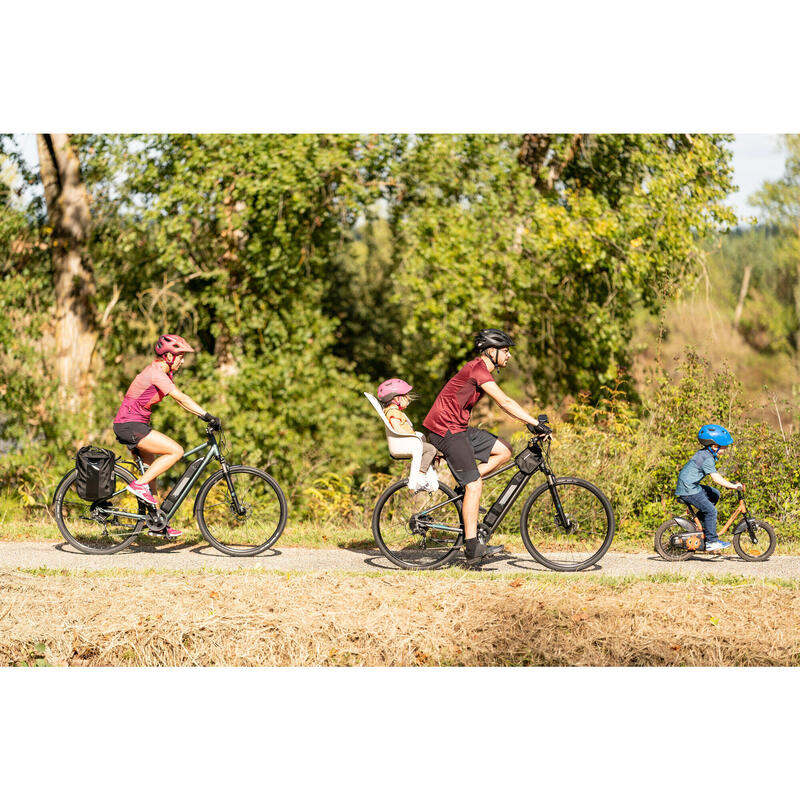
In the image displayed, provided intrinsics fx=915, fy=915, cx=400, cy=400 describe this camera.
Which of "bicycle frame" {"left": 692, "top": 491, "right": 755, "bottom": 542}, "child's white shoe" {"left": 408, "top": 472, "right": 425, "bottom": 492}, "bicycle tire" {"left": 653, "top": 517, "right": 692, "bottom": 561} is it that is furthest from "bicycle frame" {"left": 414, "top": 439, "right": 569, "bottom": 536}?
"bicycle frame" {"left": 692, "top": 491, "right": 755, "bottom": 542}

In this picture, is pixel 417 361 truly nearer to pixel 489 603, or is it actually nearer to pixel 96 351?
pixel 96 351

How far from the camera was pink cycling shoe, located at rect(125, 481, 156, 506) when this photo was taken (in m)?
7.94

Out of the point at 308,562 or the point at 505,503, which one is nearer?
the point at 505,503

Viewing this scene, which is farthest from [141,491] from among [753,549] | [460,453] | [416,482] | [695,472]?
[753,549]

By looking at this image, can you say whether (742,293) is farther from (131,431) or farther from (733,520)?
(131,431)

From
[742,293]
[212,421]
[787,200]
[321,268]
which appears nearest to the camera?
[212,421]

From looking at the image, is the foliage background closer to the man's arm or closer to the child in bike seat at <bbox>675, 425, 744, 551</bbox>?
the child in bike seat at <bbox>675, 425, 744, 551</bbox>

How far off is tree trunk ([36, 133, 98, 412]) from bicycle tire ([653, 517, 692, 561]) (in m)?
8.57

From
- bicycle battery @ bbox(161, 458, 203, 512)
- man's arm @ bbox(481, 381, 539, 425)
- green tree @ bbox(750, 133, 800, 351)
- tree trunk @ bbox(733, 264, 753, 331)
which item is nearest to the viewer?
man's arm @ bbox(481, 381, 539, 425)

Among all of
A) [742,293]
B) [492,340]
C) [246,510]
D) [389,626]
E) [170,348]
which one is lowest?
[389,626]

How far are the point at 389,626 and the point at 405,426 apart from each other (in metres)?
1.88

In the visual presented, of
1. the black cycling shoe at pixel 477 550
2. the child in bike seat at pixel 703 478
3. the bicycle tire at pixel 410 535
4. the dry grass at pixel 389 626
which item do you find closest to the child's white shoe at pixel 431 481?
the bicycle tire at pixel 410 535

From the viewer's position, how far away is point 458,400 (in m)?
7.31

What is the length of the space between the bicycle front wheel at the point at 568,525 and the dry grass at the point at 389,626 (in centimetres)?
71
